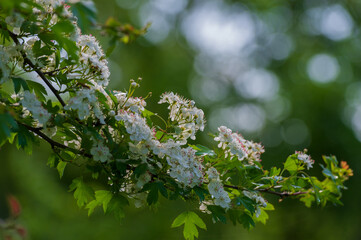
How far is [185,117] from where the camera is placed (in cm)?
195

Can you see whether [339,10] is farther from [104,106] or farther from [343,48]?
[104,106]

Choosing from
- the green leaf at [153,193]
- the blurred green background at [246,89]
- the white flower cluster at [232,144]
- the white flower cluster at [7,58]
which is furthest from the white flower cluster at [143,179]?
the blurred green background at [246,89]

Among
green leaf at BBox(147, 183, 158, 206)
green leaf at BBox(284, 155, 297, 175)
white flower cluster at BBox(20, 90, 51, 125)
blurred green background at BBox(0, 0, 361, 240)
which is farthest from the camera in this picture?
blurred green background at BBox(0, 0, 361, 240)

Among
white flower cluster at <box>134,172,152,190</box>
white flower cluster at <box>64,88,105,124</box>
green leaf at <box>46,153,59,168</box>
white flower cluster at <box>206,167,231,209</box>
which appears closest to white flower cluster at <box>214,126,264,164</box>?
white flower cluster at <box>206,167,231,209</box>

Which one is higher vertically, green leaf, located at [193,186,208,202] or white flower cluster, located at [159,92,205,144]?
white flower cluster, located at [159,92,205,144]

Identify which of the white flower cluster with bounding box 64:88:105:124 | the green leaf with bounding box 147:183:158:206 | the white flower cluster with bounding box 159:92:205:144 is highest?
the white flower cluster with bounding box 64:88:105:124

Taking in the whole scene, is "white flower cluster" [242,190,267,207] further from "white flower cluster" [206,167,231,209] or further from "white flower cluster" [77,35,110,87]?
"white flower cluster" [77,35,110,87]

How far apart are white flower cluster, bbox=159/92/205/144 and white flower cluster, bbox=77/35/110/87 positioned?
0.34m

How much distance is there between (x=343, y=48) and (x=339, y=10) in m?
1.60

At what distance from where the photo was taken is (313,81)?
10.5 m

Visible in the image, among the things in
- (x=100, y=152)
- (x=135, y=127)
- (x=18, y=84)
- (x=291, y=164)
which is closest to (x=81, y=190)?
(x=100, y=152)

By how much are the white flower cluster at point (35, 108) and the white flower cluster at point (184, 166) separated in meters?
0.54

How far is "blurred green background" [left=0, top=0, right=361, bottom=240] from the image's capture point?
31.3 ft

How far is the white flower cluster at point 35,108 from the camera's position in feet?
5.46
